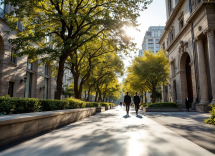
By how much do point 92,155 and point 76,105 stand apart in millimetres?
9184

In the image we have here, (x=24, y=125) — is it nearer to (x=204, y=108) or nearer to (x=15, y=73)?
(x=15, y=73)

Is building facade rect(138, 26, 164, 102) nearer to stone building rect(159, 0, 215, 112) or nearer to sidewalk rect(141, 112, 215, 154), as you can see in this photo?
stone building rect(159, 0, 215, 112)

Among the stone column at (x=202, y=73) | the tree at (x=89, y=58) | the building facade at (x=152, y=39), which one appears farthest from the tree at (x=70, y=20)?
the building facade at (x=152, y=39)

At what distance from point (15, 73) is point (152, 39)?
3596 inches

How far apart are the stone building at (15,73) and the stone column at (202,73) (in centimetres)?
2024

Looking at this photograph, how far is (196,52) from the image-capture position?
21.5 metres

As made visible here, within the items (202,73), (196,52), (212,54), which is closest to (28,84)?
(202,73)

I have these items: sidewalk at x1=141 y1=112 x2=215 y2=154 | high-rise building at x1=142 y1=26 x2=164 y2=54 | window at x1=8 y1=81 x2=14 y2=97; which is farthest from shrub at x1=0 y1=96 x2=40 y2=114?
high-rise building at x1=142 y1=26 x2=164 y2=54

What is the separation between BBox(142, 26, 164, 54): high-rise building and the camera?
326 ft

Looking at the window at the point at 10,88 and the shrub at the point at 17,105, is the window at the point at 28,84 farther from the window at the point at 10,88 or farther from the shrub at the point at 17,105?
the shrub at the point at 17,105

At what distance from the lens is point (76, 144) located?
4508 millimetres

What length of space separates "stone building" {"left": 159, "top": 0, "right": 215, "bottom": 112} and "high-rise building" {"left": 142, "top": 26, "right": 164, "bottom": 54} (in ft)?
227

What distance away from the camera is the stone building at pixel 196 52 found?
58.7ft

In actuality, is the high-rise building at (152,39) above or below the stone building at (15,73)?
above
